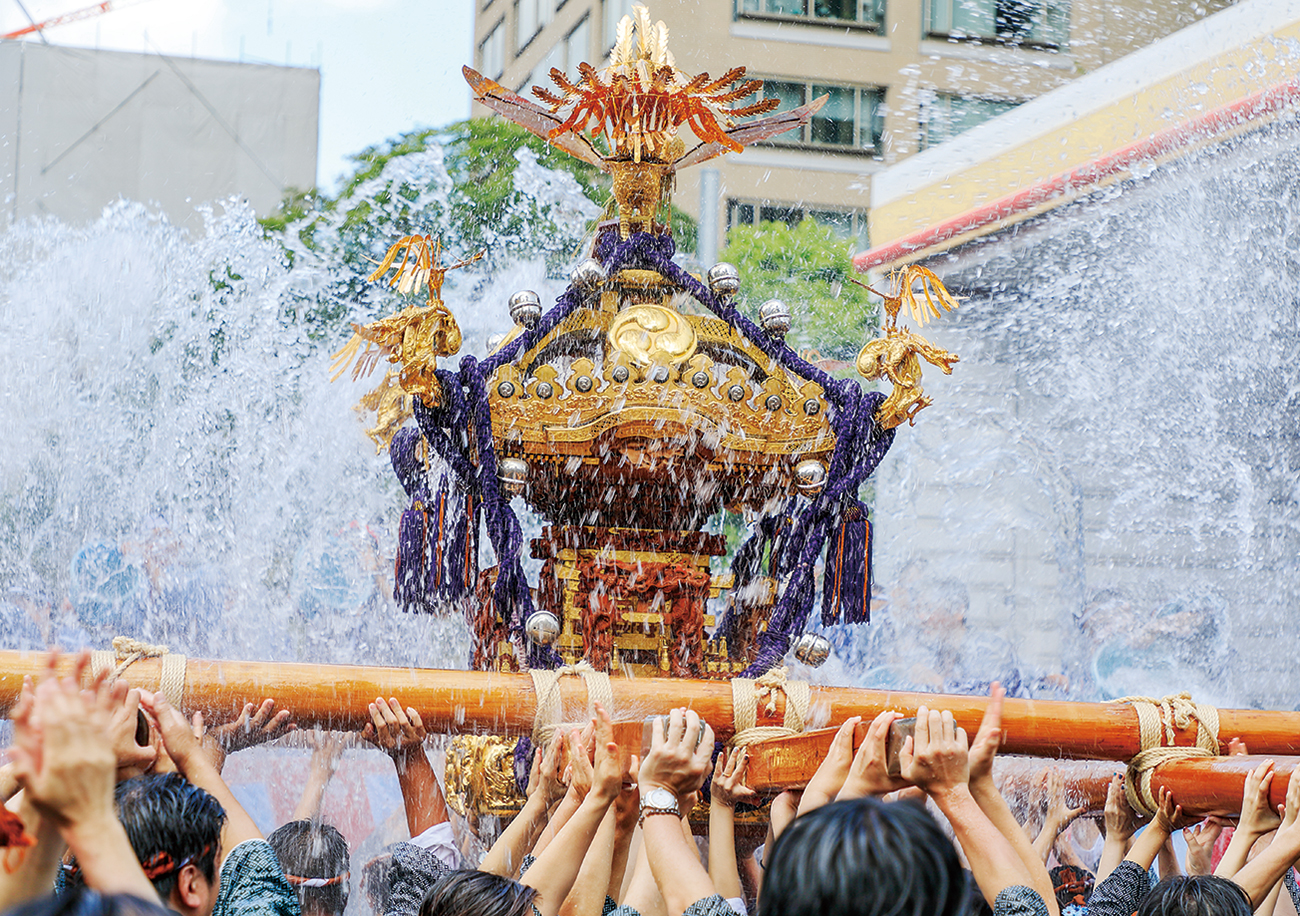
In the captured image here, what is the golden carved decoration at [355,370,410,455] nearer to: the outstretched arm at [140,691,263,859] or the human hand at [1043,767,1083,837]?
the outstretched arm at [140,691,263,859]

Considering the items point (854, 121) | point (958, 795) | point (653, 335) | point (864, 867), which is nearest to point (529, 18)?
point (854, 121)

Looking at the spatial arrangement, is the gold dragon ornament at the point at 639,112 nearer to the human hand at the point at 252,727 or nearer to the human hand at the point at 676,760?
the human hand at the point at 252,727

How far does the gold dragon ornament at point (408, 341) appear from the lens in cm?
351

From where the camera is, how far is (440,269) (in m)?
3.71

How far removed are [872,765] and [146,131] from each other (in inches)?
834

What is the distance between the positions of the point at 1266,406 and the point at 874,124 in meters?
9.60

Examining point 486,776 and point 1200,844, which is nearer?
point 1200,844

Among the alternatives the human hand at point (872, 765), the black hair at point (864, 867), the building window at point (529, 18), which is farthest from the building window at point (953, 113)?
the black hair at point (864, 867)

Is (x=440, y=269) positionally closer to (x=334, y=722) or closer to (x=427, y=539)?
(x=427, y=539)

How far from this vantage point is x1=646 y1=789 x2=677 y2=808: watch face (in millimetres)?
2014

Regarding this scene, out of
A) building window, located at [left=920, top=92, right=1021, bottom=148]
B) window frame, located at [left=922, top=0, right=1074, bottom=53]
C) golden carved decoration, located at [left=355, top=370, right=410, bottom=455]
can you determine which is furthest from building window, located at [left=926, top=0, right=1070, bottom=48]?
golden carved decoration, located at [left=355, top=370, right=410, bottom=455]

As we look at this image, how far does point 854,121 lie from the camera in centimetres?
1870

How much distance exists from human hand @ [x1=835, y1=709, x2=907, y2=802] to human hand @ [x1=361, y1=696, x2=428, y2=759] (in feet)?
3.53

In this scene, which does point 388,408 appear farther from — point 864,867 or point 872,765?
point 864,867
